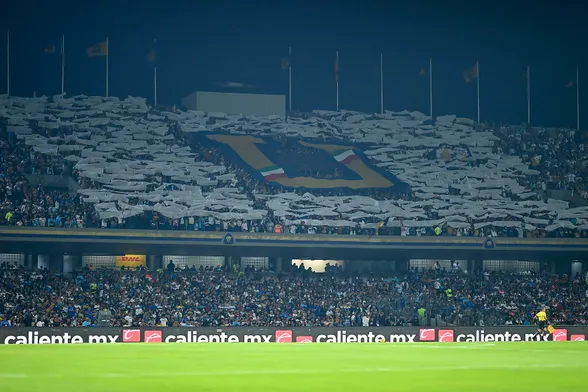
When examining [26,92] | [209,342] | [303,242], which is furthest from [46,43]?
[209,342]

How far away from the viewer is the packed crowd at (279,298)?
51.3 meters

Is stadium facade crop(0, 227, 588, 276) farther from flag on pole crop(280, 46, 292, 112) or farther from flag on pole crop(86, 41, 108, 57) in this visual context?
flag on pole crop(86, 41, 108, 57)

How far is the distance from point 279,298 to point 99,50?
30826mm

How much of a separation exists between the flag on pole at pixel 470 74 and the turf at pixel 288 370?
51852mm

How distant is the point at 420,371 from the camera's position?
25.7m

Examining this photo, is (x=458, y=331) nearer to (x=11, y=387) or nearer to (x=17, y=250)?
(x=17, y=250)

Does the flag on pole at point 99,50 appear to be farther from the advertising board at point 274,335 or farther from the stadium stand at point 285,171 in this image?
the advertising board at point 274,335

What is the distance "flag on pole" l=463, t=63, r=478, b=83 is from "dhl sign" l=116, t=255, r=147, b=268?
37017 millimetres

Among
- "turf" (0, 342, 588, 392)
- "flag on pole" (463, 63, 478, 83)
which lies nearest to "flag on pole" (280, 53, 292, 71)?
"flag on pole" (463, 63, 478, 83)

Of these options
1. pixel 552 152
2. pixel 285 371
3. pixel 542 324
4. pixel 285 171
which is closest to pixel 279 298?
pixel 542 324

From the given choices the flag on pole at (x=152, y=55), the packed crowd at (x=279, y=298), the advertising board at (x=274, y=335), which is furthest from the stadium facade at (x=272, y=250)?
the flag on pole at (x=152, y=55)

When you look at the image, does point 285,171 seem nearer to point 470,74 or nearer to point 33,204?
point 33,204

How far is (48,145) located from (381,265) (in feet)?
82.3

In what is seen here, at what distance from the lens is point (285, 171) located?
2840 inches
